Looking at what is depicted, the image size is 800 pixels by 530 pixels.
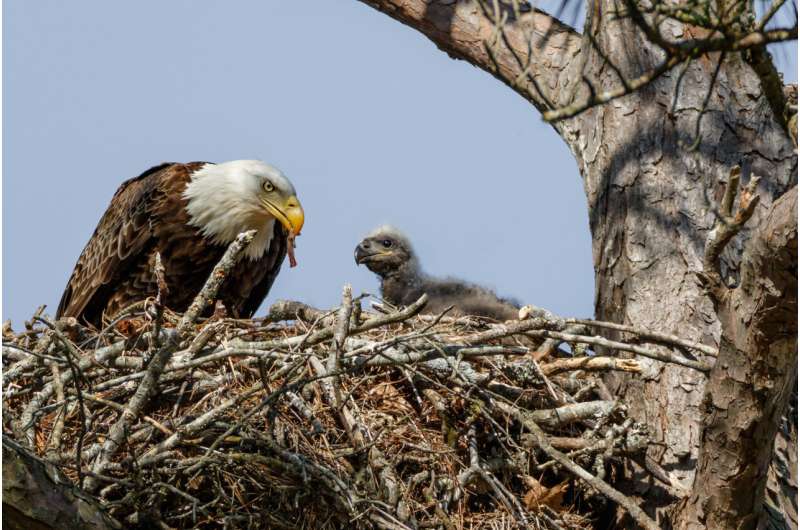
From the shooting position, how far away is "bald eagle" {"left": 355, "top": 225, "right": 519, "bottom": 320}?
6.02 meters

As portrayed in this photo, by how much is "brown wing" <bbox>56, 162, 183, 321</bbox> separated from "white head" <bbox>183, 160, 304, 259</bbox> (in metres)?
0.23

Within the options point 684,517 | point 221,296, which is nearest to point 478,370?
point 684,517

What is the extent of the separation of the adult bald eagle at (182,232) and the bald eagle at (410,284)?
0.78m

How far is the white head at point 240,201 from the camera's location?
615 cm

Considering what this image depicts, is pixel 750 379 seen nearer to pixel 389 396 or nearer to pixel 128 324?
pixel 389 396

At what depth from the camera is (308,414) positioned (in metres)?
4.26

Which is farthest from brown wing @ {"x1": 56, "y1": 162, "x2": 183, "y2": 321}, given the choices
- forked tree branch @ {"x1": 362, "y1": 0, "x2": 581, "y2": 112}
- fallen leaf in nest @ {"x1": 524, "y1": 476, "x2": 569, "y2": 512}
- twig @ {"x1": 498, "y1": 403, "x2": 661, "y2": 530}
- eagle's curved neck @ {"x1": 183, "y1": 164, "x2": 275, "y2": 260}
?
fallen leaf in nest @ {"x1": 524, "y1": 476, "x2": 569, "y2": 512}

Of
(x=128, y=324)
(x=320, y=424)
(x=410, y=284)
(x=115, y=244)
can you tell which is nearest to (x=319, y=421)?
(x=320, y=424)

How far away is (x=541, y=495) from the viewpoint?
438 centimetres

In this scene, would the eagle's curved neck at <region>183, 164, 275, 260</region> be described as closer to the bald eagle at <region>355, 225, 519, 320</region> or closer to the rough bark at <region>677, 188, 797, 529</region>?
the bald eagle at <region>355, 225, 519, 320</region>

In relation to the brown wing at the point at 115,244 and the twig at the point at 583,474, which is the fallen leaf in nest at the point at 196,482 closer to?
the twig at the point at 583,474

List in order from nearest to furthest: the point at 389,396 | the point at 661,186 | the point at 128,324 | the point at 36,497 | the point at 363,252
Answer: the point at 36,497, the point at 389,396, the point at 661,186, the point at 128,324, the point at 363,252

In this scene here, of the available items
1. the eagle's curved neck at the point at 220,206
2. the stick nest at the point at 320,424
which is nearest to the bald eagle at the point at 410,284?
the eagle's curved neck at the point at 220,206

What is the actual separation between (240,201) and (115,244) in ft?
2.39
